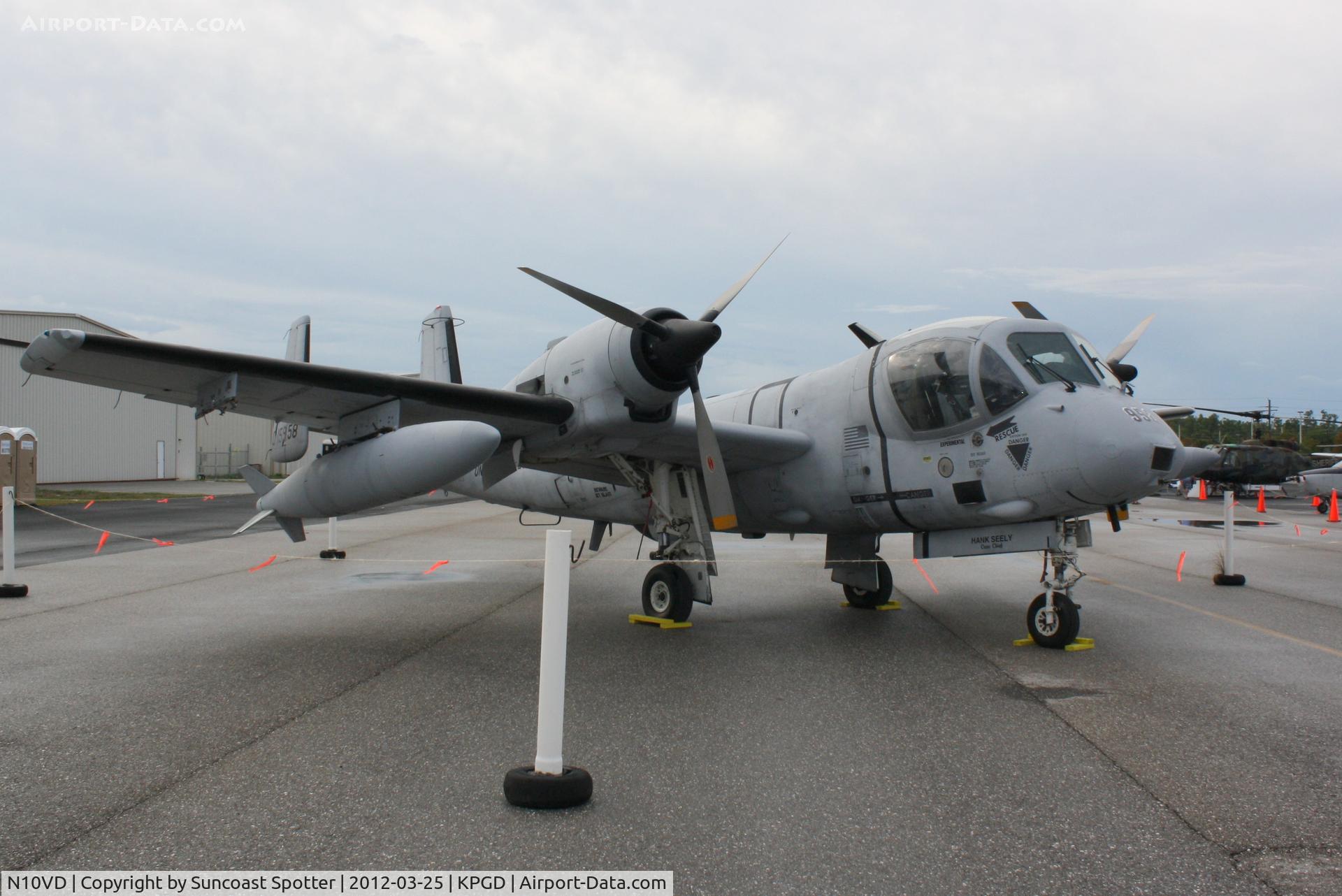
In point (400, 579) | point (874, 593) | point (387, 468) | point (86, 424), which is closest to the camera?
point (387, 468)

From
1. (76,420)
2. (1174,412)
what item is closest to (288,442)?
(1174,412)

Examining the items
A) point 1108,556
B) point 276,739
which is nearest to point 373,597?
point 276,739

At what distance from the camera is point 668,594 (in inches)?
352

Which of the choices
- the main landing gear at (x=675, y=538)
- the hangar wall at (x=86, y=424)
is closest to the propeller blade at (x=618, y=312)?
the main landing gear at (x=675, y=538)

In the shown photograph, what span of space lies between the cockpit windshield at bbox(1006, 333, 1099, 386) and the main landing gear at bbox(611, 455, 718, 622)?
3.64 meters

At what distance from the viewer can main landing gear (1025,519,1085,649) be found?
729 cm

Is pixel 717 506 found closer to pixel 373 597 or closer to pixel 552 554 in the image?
pixel 552 554

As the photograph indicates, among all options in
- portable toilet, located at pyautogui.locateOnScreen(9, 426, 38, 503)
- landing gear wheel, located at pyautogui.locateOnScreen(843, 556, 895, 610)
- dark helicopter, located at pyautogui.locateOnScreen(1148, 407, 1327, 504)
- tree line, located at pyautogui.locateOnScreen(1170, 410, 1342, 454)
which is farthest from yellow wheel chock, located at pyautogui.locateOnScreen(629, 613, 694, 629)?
tree line, located at pyautogui.locateOnScreen(1170, 410, 1342, 454)

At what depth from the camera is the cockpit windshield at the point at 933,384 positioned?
7574 millimetres

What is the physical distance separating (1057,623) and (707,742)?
428 cm

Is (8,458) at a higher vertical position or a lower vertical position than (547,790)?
higher

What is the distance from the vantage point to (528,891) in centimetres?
304

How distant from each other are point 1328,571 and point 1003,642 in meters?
9.59

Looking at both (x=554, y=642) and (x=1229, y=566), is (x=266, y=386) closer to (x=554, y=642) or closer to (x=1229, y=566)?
(x=554, y=642)
